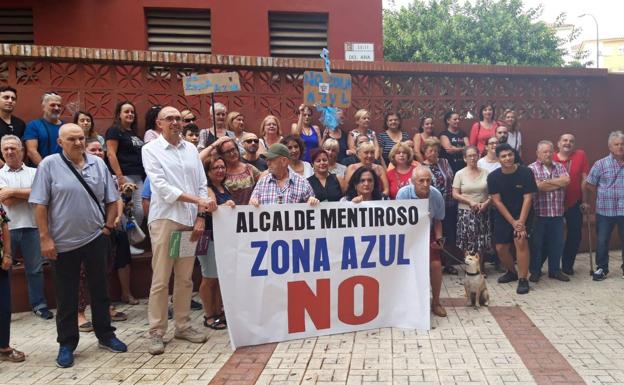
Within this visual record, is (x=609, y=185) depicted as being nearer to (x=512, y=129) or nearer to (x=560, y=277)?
(x=560, y=277)

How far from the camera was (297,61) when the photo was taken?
25.8ft

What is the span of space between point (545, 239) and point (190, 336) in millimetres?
4928

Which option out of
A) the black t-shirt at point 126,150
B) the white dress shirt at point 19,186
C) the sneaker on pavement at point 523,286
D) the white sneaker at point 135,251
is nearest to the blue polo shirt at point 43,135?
the white dress shirt at point 19,186

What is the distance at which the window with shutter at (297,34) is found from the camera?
422 inches

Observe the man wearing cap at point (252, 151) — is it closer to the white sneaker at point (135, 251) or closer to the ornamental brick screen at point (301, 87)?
the ornamental brick screen at point (301, 87)

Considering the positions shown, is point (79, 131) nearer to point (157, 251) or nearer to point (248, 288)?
point (157, 251)

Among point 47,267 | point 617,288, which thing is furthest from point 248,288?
point 617,288

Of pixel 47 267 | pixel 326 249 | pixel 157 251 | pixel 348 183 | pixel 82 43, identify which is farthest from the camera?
pixel 82 43

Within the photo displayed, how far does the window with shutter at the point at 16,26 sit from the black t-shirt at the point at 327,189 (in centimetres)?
754

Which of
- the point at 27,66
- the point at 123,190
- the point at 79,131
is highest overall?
the point at 27,66

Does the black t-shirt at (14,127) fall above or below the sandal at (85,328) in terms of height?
above

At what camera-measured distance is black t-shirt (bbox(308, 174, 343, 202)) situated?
5.57 meters

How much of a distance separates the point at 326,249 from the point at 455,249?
3.60 meters

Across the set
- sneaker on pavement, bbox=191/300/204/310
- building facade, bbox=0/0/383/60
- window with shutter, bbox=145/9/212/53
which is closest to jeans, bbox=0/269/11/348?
sneaker on pavement, bbox=191/300/204/310
